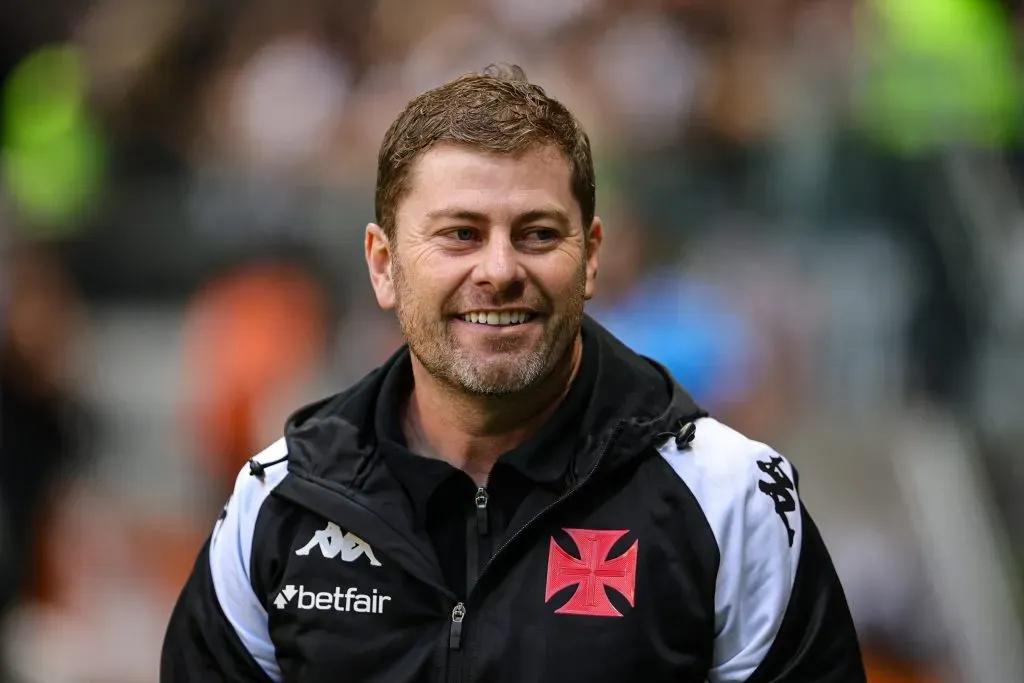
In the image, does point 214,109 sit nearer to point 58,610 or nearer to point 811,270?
point 58,610

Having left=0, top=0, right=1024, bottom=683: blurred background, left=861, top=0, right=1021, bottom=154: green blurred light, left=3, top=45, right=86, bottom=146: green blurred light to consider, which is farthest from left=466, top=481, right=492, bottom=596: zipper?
left=3, top=45, right=86, bottom=146: green blurred light

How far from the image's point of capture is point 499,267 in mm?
1397

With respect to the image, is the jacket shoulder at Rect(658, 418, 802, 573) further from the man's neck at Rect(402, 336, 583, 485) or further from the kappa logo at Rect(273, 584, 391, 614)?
the kappa logo at Rect(273, 584, 391, 614)

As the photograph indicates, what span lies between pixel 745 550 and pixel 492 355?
0.35 metres

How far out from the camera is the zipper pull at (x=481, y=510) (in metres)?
1.46

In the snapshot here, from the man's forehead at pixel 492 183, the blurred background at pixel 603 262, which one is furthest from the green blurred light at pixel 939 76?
the man's forehead at pixel 492 183

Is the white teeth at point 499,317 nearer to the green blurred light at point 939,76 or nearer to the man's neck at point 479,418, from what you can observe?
the man's neck at point 479,418

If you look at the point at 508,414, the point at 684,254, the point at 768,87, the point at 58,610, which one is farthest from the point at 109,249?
the point at 508,414

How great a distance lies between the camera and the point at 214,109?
412 cm

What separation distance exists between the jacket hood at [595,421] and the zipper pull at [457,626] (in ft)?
0.63

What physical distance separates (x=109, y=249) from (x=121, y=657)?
4.22ft

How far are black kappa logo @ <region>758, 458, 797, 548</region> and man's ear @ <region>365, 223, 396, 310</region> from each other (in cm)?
49

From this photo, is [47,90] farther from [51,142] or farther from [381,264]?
[381,264]

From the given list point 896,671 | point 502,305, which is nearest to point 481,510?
point 502,305
